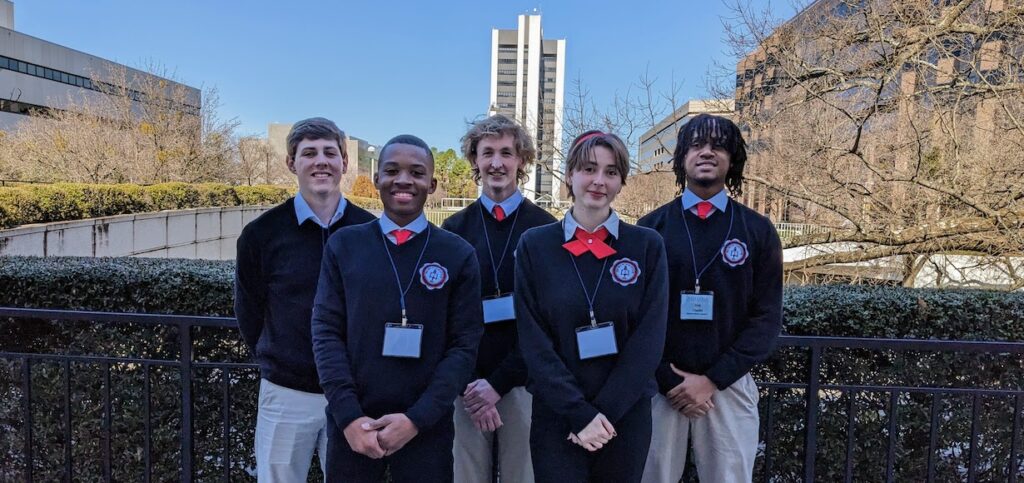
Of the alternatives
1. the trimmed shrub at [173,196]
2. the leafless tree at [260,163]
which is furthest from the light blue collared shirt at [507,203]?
the leafless tree at [260,163]

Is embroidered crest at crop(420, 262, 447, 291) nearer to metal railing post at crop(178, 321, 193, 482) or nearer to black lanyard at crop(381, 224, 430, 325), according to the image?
black lanyard at crop(381, 224, 430, 325)

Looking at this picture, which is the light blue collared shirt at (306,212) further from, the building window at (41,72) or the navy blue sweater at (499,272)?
the building window at (41,72)

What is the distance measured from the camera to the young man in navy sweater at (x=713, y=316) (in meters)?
2.14

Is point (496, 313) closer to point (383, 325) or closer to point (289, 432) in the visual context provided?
point (383, 325)

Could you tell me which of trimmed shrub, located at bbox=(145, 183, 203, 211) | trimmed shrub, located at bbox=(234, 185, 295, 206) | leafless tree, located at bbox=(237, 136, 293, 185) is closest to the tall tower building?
leafless tree, located at bbox=(237, 136, 293, 185)

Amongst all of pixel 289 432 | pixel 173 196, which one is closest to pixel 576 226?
pixel 289 432

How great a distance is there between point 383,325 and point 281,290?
55cm

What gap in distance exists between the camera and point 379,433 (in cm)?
185

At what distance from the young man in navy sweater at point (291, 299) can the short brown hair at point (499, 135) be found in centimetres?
60

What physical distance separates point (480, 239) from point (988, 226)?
685 centimetres

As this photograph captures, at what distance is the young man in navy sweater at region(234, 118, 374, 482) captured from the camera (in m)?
2.18

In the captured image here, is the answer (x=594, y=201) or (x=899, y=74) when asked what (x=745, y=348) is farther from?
(x=899, y=74)

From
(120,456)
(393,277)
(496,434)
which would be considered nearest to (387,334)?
(393,277)

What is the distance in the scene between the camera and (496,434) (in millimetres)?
2486
